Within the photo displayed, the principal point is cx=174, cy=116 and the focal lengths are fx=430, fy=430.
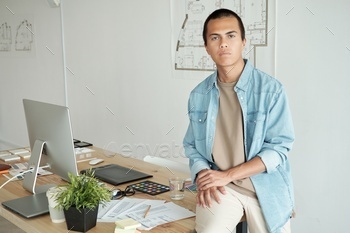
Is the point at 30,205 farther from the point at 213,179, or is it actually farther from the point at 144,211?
the point at 213,179

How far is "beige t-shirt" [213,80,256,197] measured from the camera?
1.78 m

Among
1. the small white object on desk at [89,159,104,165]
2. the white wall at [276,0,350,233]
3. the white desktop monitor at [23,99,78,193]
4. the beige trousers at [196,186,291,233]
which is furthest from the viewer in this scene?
the small white object on desk at [89,159,104,165]

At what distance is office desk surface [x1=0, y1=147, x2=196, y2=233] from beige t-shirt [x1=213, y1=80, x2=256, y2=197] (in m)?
0.25

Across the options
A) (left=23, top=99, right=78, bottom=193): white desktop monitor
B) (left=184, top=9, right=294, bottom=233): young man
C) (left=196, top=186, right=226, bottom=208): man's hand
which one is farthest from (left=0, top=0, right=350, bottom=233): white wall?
(left=23, top=99, right=78, bottom=193): white desktop monitor

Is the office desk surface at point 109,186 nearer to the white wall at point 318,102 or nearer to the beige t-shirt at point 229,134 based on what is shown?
the beige t-shirt at point 229,134

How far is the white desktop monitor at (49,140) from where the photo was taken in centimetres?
196

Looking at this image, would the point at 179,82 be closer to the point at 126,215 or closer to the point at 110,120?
the point at 110,120

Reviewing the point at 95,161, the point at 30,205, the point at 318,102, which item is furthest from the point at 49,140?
the point at 318,102

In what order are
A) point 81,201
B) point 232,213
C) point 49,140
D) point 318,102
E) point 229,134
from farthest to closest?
point 318,102
point 49,140
point 229,134
point 232,213
point 81,201

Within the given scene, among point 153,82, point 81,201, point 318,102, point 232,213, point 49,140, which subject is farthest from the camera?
point 153,82

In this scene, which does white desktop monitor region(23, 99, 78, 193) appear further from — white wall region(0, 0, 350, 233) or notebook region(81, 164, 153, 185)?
white wall region(0, 0, 350, 233)

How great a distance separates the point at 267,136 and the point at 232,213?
34 cm

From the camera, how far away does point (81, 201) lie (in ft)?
5.10

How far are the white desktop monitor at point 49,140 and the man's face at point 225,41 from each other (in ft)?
2.32
